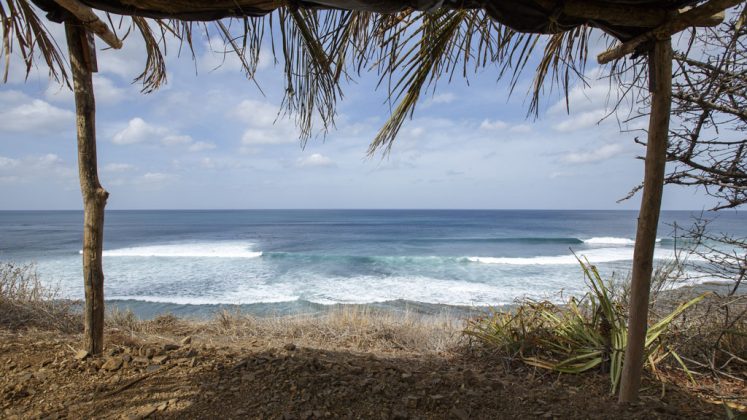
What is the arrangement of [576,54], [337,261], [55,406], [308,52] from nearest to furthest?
1. [55,406]
2. [308,52]
3. [576,54]
4. [337,261]

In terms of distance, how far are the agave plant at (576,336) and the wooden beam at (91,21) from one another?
405 centimetres

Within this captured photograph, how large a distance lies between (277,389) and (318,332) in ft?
9.26

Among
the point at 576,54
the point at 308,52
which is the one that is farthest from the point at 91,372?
the point at 576,54

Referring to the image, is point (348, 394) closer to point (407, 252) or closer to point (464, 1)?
point (464, 1)

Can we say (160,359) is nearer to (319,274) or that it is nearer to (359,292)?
(359,292)

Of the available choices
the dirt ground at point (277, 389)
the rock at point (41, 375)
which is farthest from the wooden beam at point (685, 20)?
the rock at point (41, 375)

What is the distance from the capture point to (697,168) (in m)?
3.44

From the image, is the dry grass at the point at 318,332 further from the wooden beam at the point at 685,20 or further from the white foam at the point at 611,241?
the white foam at the point at 611,241

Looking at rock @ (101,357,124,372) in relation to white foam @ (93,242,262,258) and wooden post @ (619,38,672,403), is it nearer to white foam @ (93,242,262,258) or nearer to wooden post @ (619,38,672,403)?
wooden post @ (619,38,672,403)

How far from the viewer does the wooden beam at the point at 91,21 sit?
7.60 feet

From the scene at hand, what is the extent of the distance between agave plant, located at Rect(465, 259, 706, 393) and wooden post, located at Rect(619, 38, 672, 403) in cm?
65

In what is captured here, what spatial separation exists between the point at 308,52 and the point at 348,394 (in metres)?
2.35

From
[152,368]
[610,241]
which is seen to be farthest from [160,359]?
[610,241]

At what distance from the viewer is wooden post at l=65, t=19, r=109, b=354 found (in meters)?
2.88
